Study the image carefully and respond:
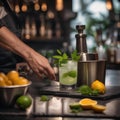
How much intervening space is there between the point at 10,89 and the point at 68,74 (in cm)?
54

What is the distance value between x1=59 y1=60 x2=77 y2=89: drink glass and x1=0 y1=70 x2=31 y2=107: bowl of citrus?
439mm

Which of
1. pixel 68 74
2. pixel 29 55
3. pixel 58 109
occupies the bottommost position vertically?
pixel 58 109

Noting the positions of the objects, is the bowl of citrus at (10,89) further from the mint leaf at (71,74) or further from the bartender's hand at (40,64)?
the mint leaf at (71,74)

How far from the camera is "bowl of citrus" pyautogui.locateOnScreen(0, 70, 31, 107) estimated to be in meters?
1.67

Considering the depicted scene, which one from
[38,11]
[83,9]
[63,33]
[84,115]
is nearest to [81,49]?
[84,115]

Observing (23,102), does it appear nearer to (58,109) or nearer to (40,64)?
(58,109)

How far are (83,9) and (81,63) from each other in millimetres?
8171

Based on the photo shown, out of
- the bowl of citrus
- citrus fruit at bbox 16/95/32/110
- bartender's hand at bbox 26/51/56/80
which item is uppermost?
bartender's hand at bbox 26/51/56/80

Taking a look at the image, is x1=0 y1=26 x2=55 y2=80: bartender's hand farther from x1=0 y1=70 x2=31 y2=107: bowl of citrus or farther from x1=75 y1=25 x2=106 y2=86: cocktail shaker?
x1=75 y1=25 x2=106 y2=86: cocktail shaker

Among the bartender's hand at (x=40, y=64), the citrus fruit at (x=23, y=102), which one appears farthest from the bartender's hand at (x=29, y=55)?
the citrus fruit at (x=23, y=102)

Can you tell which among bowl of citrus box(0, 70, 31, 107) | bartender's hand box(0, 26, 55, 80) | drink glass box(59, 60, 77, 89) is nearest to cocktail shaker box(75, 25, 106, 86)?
drink glass box(59, 60, 77, 89)

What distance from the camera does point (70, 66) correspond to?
7.00ft

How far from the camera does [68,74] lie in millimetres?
2146

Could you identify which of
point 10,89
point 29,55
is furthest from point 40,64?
point 10,89
